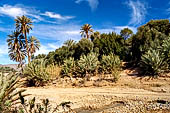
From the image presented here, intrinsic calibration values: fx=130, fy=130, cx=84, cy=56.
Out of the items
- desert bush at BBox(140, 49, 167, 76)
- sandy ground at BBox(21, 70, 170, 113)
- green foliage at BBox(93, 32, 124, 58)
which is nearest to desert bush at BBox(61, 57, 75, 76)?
sandy ground at BBox(21, 70, 170, 113)

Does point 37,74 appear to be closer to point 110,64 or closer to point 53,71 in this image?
point 53,71

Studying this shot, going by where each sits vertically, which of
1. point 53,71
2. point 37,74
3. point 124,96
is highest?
point 53,71

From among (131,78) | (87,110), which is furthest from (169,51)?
(87,110)

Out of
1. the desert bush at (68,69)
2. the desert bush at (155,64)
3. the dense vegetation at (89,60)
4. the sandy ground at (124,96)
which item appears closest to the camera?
the dense vegetation at (89,60)

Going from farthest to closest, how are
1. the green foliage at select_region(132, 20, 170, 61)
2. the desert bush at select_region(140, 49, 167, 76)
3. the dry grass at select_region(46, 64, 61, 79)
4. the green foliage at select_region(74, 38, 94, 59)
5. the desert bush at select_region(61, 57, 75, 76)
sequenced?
the green foliage at select_region(74, 38, 94, 59) → the green foliage at select_region(132, 20, 170, 61) → the desert bush at select_region(61, 57, 75, 76) → the dry grass at select_region(46, 64, 61, 79) → the desert bush at select_region(140, 49, 167, 76)

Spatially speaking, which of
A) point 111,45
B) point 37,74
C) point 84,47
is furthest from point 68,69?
point 84,47

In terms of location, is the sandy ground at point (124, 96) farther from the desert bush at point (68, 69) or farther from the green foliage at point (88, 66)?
the desert bush at point (68, 69)

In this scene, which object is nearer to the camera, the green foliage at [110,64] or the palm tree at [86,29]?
the green foliage at [110,64]

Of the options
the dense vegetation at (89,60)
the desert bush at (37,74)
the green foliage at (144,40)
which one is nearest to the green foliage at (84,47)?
the dense vegetation at (89,60)

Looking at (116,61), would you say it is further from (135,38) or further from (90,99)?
(90,99)

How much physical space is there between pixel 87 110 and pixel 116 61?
24.0 ft

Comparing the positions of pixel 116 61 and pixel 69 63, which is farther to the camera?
pixel 69 63

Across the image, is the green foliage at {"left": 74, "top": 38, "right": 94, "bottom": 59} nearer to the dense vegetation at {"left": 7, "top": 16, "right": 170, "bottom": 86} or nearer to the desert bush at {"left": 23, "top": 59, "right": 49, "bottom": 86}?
the dense vegetation at {"left": 7, "top": 16, "right": 170, "bottom": 86}

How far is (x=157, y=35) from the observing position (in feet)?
44.0
